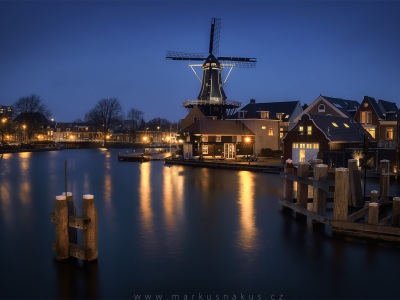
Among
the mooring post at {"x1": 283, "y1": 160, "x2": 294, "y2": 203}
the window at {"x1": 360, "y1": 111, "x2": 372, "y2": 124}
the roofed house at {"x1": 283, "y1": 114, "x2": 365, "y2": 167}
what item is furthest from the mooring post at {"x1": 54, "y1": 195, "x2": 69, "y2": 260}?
the window at {"x1": 360, "y1": 111, "x2": 372, "y2": 124}

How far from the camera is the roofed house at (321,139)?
137 ft

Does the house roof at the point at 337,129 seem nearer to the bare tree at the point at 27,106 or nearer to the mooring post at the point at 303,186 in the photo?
the mooring post at the point at 303,186

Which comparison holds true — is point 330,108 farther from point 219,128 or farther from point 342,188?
point 342,188

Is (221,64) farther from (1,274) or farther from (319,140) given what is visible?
(1,274)

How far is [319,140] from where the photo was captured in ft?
140

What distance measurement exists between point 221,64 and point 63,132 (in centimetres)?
11686

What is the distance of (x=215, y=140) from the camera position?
60469mm

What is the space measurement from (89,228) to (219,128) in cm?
4991

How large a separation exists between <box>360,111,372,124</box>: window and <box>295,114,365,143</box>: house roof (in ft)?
17.2

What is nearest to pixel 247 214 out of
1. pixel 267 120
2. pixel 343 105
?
pixel 343 105

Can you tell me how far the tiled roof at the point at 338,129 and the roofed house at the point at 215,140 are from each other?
17.8 metres

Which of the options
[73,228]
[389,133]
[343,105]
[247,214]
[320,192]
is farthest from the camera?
[343,105]

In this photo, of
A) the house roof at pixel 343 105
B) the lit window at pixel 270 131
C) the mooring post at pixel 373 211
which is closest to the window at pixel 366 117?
the house roof at pixel 343 105

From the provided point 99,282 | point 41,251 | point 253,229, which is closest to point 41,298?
point 99,282
